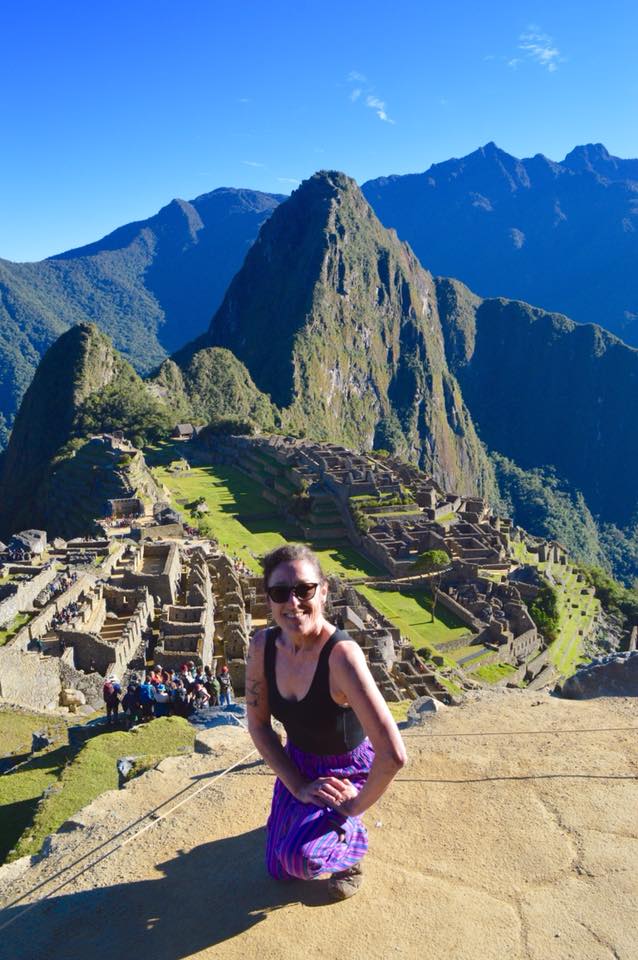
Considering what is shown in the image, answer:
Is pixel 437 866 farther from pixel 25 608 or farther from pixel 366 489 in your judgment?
pixel 366 489

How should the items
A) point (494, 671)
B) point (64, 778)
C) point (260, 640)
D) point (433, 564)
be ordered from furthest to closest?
point (433, 564) < point (494, 671) < point (64, 778) < point (260, 640)

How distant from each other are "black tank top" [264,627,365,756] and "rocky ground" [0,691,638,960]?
2.71ft

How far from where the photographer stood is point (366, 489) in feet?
164

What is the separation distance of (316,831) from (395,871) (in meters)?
0.62

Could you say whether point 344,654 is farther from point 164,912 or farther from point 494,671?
point 494,671

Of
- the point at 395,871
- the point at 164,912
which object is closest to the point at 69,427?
the point at 164,912

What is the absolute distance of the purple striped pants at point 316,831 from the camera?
13.0 ft

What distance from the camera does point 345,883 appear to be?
158 inches

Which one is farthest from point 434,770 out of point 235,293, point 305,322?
point 235,293

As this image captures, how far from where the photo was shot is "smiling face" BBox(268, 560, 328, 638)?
12.5 ft

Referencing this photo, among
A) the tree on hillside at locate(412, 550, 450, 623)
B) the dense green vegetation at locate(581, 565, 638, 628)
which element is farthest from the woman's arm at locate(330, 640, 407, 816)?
the dense green vegetation at locate(581, 565, 638, 628)

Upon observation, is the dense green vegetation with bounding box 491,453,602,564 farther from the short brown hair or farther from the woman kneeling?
the short brown hair

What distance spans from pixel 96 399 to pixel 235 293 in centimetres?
8689

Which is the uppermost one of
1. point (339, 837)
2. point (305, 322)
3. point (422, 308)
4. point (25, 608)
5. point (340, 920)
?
point (422, 308)
